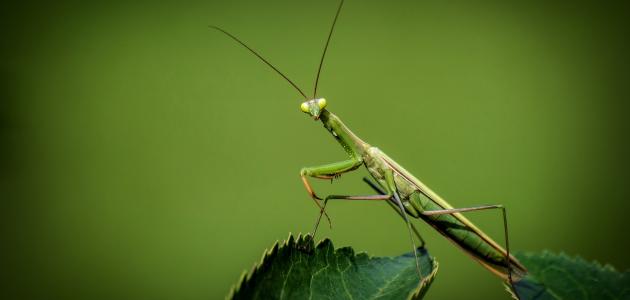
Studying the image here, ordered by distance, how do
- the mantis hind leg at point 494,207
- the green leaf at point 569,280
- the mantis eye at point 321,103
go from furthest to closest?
the mantis eye at point 321,103, the mantis hind leg at point 494,207, the green leaf at point 569,280

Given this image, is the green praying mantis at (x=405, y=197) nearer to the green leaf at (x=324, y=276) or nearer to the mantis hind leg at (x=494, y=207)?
the mantis hind leg at (x=494, y=207)

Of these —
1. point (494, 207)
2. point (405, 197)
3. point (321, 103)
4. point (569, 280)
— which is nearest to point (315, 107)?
point (321, 103)

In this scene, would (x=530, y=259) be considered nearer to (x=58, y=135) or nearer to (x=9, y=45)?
(x=58, y=135)

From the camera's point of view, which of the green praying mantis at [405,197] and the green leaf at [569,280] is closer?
the green leaf at [569,280]

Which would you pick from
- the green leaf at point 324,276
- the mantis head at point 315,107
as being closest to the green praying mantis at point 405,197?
the mantis head at point 315,107

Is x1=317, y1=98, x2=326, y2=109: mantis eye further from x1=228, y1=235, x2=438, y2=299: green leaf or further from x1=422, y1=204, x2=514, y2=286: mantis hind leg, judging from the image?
x1=228, y1=235, x2=438, y2=299: green leaf

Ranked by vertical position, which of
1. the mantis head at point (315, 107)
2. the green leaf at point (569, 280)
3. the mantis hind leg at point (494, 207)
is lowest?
the green leaf at point (569, 280)

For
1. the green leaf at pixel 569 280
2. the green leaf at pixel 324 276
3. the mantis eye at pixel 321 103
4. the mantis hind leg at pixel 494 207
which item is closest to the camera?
the green leaf at pixel 324 276

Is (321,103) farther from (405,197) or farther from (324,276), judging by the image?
(324,276)

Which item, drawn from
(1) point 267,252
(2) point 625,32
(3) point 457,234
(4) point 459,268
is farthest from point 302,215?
(2) point 625,32
